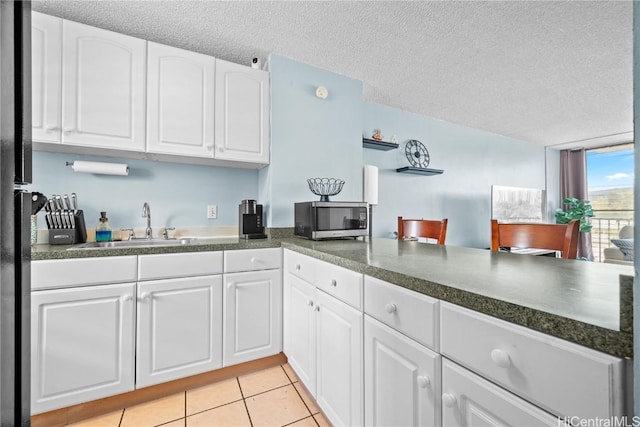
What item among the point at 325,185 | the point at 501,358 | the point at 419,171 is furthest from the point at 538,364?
the point at 419,171

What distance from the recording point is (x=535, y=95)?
117 inches

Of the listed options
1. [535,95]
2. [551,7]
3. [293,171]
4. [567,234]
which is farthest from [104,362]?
[535,95]

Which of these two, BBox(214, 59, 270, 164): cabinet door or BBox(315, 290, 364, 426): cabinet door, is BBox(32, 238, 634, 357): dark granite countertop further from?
BBox(214, 59, 270, 164): cabinet door

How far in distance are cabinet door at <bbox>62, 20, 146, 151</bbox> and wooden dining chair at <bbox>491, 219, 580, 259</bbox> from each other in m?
2.24

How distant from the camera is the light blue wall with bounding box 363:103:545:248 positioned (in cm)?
332

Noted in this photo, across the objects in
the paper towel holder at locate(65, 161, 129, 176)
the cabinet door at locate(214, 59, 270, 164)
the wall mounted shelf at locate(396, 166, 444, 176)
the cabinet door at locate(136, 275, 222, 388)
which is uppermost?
the cabinet door at locate(214, 59, 270, 164)

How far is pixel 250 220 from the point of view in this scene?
210cm

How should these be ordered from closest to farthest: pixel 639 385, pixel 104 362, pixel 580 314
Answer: pixel 639 385, pixel 580 314, pixel 104 362

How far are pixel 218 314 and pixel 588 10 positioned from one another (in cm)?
301

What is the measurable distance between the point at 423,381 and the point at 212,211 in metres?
2.01

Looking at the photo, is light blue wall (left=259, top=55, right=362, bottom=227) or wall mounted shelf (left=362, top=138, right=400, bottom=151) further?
wall mounted shelf (left=362, top=138, right=400, bottom=151)

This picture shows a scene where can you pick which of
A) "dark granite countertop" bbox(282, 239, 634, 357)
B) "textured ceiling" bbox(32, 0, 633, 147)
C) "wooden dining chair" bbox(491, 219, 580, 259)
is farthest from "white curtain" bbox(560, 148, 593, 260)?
"dark granite countertop" bbox(282, 239, 634, 357)

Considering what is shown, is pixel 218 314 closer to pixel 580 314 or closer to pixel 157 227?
pixel 157 227

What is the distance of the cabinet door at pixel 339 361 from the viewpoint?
3.67 ft
